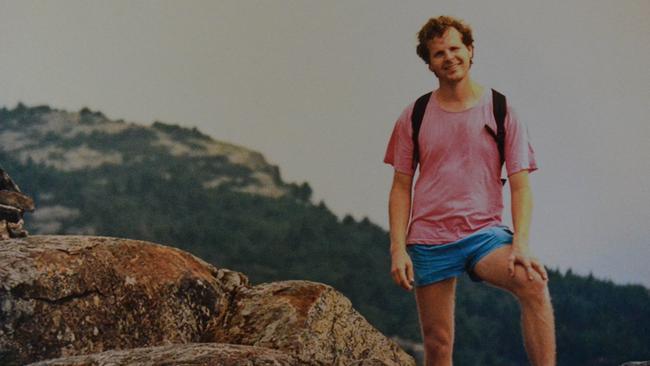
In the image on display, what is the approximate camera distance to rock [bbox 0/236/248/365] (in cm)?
568

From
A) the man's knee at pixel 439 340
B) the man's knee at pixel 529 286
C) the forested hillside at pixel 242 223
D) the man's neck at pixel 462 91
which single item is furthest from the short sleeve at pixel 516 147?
the forested hillside at pixel 242 223

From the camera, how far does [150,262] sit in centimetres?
621

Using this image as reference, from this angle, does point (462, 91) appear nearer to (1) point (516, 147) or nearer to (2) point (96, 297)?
(1) point (516, 147)

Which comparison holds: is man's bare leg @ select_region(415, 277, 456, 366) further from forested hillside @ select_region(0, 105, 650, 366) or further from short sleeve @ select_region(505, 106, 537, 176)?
forested hillside @ select_region(0, 105, 650, 366)

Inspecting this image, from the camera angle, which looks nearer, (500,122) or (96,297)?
(500,122)

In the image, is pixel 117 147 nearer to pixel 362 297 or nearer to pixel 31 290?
pixel 362 297

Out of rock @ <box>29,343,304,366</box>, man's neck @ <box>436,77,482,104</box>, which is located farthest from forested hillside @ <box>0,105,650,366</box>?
rock @ <box>29,343,304,366</box>

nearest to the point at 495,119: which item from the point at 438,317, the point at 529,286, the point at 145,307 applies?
the point at 529,286

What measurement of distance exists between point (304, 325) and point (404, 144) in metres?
1.93

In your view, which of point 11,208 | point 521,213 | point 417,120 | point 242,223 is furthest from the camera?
point 242,223

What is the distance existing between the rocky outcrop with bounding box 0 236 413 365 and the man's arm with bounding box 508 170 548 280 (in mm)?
1679

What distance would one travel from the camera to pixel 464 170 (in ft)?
14.0

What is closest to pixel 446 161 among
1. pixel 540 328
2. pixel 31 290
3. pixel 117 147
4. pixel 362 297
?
pixel 540 328

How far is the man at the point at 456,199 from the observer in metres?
4.17
